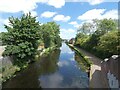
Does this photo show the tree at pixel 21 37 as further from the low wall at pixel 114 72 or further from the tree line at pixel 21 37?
the low wall at pixel 114 72

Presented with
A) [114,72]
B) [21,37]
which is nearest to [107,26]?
[21,37]

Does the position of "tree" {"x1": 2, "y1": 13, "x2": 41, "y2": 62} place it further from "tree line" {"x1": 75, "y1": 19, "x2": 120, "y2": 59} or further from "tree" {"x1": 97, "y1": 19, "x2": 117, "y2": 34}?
"tree" {"x1": 97, "y1": 19, "x2": 117, "y2": 34}

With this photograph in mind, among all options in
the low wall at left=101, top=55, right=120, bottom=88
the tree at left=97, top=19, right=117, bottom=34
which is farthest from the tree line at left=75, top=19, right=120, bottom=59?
the low wall at left=101, top=55, right=120, bottom=88

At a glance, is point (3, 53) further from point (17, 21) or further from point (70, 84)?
point (70, 84)

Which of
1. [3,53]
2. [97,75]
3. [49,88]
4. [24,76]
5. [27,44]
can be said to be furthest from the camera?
[27,44]

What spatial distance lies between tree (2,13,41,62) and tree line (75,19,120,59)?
27.7ft

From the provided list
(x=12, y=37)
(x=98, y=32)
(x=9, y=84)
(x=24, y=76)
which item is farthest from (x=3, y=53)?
(x=98, y=32)

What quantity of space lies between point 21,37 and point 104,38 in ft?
32.2

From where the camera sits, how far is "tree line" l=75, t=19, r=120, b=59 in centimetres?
2402

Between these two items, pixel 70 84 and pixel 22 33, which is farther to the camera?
pixel 22 33

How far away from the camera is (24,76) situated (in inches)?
906

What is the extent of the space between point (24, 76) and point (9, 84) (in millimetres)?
4139

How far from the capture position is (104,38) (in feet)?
87.3

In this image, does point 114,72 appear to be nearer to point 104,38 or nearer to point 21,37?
point 104,38
